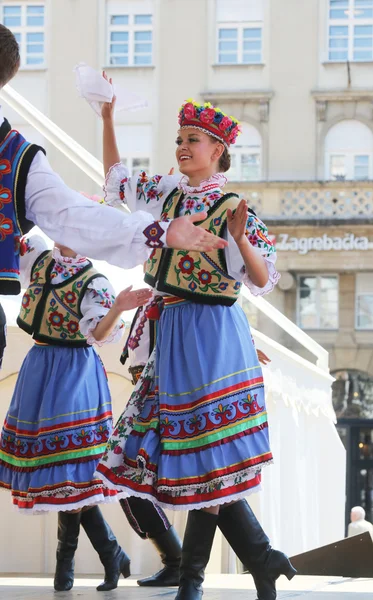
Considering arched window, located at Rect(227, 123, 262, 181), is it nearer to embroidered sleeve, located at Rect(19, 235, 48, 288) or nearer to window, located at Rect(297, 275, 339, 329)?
Result: window, located at Rect(297, 275, 339, 329)

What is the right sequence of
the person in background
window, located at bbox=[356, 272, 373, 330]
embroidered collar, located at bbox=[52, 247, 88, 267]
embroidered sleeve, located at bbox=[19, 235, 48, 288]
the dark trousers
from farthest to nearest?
window, located at bbox=[356, 272, 373, 330] → the person in background → embroidered sleeve, located at bbox=[19, 235, 48, 288] → embroidered collar, located at bbox=[52, 247, 88, 267] → the dark trousers

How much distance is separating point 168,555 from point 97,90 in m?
1.58

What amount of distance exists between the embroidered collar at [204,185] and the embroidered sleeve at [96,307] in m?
0.57

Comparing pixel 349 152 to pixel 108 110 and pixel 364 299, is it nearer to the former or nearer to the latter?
pixel 364 299

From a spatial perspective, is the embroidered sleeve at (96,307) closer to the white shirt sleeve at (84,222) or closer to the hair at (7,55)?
the white shirt sleeve at (84,222)

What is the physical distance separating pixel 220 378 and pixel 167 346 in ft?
0.60

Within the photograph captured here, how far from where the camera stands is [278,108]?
23344 millimetres

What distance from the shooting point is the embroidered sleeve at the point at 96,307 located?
396cm

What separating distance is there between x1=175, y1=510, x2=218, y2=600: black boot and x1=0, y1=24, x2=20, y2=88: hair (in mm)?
1344

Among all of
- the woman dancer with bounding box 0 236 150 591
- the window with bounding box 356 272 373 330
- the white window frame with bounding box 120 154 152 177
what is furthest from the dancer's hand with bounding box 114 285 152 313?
the white window frame with bounding box 120 154 152 177

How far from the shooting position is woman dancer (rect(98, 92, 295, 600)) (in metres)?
3.28

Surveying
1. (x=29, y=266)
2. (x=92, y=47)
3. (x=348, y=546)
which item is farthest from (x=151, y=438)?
(x=92, y=47)

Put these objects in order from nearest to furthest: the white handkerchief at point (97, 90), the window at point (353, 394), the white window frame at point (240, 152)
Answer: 1. the white handkerchief at point (97, 90)
2. the window at point (353, 394)
3. the white window frame at point (240, 152)


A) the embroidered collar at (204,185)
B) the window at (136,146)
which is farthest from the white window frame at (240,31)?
the embroidered collar at (204,185)
